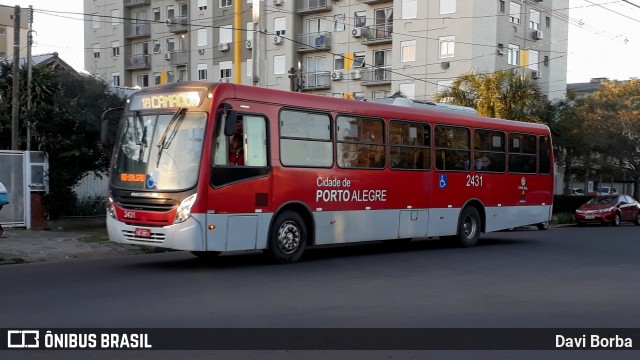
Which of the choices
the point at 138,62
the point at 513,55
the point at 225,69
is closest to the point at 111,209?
the point at 513,55

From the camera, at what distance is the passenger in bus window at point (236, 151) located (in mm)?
12445

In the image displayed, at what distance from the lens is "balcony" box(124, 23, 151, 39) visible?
55.2m

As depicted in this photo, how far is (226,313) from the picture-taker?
857 centimetres

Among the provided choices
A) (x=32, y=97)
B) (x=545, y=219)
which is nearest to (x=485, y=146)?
(x=545, y=219)

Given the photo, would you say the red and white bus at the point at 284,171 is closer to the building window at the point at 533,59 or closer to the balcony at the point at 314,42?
the building window at the point at 533,59

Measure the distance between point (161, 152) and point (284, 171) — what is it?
7.67 feet

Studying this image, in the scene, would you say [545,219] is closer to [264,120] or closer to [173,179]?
[264,120]

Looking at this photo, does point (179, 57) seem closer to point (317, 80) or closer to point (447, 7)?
point (317, 80)

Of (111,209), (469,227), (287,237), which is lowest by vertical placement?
(469,227)

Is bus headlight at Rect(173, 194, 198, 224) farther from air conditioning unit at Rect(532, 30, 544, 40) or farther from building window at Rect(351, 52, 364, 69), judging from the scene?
air conditioning unit at Rect(532, 30, 544, 40)

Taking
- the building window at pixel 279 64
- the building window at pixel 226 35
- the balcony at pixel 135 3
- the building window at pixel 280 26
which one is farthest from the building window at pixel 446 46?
the balcony at pixel 135 3

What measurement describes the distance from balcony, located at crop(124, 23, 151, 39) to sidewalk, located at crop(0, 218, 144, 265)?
123 feet

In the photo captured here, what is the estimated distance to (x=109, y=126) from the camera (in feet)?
44.4

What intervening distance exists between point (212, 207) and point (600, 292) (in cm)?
635
